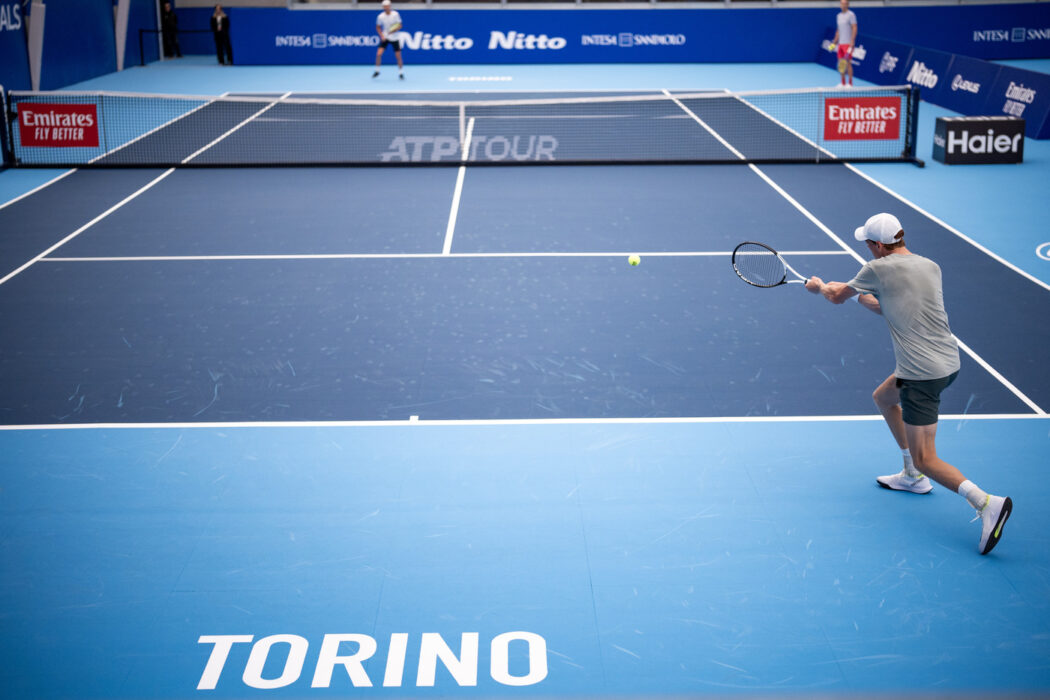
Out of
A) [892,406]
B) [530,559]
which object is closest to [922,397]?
[892,406]

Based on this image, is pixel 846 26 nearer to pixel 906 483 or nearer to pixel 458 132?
pixel 458 132

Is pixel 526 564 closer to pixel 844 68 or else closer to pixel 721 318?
pixel 721 318

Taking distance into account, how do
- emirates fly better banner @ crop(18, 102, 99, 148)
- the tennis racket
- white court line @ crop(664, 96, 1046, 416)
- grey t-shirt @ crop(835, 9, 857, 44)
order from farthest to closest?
grey t-shirt @ crop(835, 9, 857, 44), emirates fly better banner @ crop(18, 102, 99, 148), the tennis racket, white court line @ crop(664, 96, 1046, 416)

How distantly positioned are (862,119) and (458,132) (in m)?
7.21

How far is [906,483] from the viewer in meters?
6.46

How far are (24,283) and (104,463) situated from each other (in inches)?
190

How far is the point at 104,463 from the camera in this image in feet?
22.6

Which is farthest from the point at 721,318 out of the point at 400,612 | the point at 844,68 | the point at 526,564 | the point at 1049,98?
the point at 844,68

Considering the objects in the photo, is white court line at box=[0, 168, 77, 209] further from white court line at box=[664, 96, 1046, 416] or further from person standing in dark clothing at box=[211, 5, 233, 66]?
person standing in dark clothing at box=[211, 5, 233, 66]

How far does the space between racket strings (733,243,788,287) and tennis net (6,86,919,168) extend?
4620mm

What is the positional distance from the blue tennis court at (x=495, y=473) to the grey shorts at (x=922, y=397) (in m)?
0.73

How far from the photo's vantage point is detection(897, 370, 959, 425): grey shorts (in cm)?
564

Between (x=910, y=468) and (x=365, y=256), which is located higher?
(x=910, y=468)

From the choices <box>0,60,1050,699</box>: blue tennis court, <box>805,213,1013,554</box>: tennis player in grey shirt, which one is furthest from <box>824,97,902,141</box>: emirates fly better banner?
<box>805,213,1013,554</box>: tennis player in grey shirt
